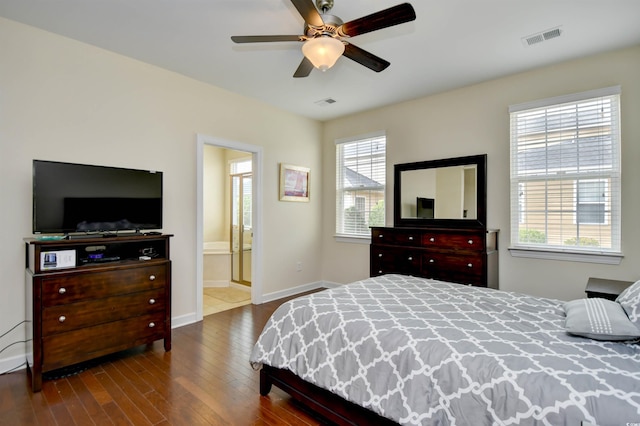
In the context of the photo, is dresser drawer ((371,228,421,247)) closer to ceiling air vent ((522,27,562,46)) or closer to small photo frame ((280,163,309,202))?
small photo frame ((280,163,309,202))

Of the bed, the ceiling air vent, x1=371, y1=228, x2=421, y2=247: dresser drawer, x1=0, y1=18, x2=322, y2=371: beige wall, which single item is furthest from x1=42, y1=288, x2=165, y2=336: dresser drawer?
the ceiling air vent

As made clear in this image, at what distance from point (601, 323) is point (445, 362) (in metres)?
0.82

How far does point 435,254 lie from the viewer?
360cm

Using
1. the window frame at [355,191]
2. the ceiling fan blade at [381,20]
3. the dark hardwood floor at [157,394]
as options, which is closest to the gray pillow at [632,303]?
the dark hardwood floor at [157,394]

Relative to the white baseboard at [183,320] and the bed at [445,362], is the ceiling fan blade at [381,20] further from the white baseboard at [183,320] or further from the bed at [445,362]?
the white baseboard at [183,320]

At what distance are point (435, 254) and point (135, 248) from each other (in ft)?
10.3

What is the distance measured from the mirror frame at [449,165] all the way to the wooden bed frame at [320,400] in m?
2.68

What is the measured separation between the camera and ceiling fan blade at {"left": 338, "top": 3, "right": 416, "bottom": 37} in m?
1.86

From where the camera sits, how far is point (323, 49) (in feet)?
7.10

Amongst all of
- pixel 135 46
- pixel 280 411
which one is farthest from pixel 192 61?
pixel 280 411

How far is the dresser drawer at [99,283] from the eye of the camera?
238 centimetres

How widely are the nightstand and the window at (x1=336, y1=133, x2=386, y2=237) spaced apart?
8.38 ft

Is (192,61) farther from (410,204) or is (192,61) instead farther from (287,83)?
(410,204)

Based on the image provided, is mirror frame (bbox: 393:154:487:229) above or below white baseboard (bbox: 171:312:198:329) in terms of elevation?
above
